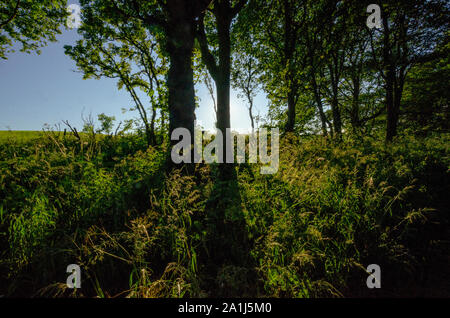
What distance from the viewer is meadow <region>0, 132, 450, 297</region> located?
1.77 meters

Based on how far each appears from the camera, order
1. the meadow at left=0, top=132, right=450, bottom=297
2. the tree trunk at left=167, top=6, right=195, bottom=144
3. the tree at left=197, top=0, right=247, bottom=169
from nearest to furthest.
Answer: the meadow at left=0, top=132, right=450, bottom=297, the tree trunk at left=167, top=6, right=195, bottom=144, the tree at left=197, top=0, right=247, bottom=169

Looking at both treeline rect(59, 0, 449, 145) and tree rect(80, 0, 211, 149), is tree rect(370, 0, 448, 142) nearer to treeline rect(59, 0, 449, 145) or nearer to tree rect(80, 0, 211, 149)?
treeline rect(59, 0, 449, 145)

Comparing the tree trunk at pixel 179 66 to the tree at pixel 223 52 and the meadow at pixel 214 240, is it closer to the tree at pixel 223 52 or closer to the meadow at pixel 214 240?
the tree at pixel 223 52

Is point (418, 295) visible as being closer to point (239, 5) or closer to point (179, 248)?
point (179, 248)

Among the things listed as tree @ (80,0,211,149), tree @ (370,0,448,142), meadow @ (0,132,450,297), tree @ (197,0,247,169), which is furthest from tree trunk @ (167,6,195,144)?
tree @ (370,0,448,142)

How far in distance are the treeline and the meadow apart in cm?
276

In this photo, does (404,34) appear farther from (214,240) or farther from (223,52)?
(214,240)

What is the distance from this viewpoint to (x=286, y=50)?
10.3m

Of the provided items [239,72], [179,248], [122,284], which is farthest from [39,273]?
[239,72]

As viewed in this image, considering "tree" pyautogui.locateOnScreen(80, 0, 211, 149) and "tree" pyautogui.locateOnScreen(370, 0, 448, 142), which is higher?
"tree" pyautogui.locateOnScreen(370, 0, 448, 142)

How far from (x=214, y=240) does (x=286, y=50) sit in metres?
11.7

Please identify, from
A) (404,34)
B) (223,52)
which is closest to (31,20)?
(223,52)

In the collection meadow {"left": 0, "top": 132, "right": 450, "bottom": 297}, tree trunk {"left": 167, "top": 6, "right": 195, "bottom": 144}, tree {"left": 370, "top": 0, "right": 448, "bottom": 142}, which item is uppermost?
tree {"left": 370, "top": 0, "right": 448, "bottom": 142}

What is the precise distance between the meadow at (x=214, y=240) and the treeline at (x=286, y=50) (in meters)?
2.76
